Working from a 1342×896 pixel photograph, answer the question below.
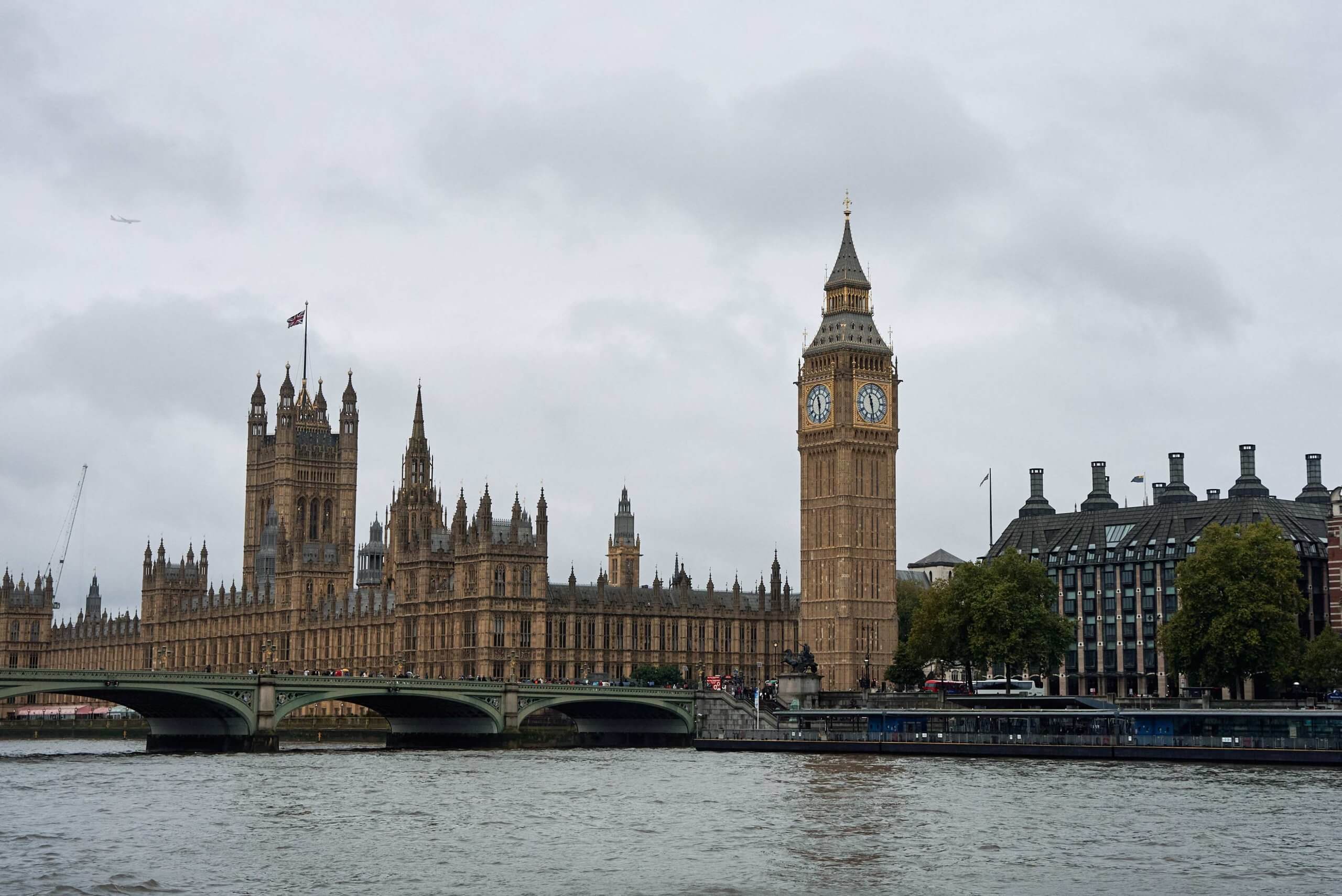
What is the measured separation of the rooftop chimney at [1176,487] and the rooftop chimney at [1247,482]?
3.24 metres

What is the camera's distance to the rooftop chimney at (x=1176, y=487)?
149500mm

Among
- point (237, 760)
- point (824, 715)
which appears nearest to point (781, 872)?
point (237, 760)

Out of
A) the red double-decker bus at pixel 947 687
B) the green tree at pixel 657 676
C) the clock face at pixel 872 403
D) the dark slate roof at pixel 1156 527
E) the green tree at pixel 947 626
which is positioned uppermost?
the clock face at pixel 872 403

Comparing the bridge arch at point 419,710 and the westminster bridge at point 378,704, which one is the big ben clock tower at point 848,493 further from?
the bridge arch at point 419,710

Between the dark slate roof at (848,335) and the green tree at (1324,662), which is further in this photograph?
the dark slate roof at (848,335)

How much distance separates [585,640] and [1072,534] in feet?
128

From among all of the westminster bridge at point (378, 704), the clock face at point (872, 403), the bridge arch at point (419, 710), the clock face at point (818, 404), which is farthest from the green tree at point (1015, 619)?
the bridge arch at point (419, 710)

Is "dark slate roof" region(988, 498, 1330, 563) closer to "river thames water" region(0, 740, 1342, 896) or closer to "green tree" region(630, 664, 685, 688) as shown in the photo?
"green tree" region(630, 664, 685, 688)

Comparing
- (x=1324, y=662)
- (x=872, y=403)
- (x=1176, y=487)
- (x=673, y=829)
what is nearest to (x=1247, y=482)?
(x=1176, y=487)

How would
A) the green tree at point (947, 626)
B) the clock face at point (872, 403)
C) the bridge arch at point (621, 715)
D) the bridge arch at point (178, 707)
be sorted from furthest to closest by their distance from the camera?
the clock face at point (872, 403), the green tree at point (947, 626), the bridge arch at point (621, 715), the bridge arch at point (178, 707)

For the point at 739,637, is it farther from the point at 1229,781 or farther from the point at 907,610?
the point at 1229,781

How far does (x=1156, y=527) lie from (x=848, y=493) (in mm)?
22156

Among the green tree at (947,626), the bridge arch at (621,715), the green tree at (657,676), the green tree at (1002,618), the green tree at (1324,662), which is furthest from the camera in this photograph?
the green tree at (657,676)

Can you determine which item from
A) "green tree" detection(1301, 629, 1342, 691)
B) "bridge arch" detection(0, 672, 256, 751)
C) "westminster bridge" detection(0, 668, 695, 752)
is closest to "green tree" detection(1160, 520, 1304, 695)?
"green tree" detection(1301, 629, 1342, 691)
